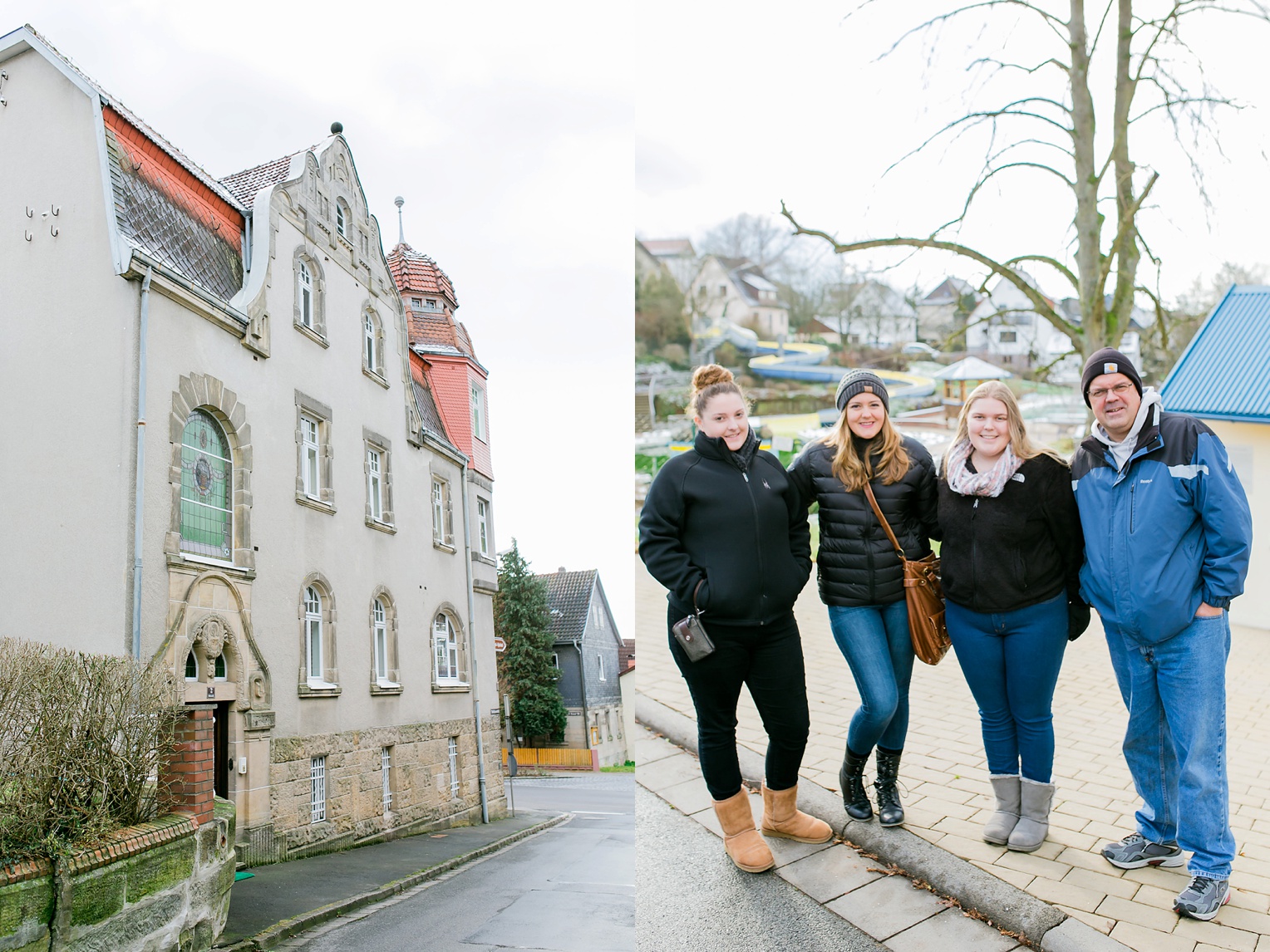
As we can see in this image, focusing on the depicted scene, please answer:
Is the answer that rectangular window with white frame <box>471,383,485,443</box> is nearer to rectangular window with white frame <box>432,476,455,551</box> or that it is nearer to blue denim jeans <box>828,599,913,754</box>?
rectangular window with white frame <box>432,476,455,551</box>

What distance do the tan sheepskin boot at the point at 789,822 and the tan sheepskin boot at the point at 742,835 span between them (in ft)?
0.40

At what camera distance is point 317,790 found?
86.0 inches

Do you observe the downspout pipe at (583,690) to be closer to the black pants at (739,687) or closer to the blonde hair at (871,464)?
the black pants at (739,687)

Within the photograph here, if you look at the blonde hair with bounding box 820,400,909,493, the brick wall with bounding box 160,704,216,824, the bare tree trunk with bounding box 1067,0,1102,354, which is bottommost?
the brick wall with bounding box 160,704,216,824

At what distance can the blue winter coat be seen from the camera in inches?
95.5

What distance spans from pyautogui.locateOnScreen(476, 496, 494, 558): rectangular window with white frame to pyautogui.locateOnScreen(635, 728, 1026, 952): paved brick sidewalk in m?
1.22

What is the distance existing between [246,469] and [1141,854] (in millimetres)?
2632

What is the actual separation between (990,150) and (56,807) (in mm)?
6918

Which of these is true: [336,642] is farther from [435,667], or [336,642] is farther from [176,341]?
[176,341]


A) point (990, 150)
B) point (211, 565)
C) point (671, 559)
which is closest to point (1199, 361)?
point (990, 150)

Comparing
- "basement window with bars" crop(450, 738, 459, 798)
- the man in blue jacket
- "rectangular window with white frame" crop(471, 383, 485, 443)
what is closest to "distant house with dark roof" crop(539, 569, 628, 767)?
"basement window with bars" crop(450, 738, 459, 798)

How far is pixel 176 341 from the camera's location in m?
1.99

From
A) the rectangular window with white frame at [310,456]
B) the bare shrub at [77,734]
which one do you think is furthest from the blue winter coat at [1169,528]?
the bare shrub at [77,734]

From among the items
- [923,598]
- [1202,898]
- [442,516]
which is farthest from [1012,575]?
[442,516]
